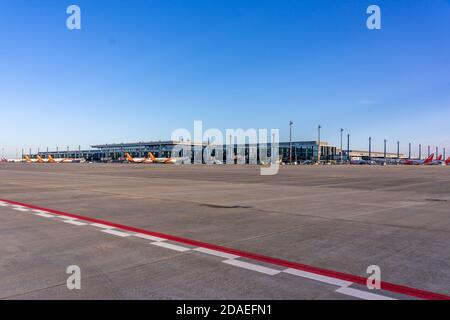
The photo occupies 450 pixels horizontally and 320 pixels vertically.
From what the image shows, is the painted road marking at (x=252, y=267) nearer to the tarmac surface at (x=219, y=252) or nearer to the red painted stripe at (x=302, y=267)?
the tarmac surface at (x=219, y=252)

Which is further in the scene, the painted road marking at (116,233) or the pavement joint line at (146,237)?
the painted road marking at (116,233)

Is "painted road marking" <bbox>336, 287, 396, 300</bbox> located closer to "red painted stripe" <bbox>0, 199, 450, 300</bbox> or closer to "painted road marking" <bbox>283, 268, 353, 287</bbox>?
"painted road marking" <bbox>283, 268, 353, 287</bbox>

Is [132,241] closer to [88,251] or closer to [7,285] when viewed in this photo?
[88,251]

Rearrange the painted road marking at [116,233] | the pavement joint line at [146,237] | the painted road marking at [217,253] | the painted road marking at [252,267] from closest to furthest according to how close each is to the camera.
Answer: the painted road marking at [252,267] < the painted road marking at [217,253] < the pavement joint line at [146,237] < the painted road marking at [116,233]

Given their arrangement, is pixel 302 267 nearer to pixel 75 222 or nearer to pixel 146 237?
pixel 146 237

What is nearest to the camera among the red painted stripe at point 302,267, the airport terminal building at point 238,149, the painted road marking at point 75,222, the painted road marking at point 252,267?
the red painted stripe at point 302,267

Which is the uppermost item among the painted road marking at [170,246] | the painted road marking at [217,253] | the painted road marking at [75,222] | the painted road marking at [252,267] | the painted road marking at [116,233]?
the painted road marking at [252,267]

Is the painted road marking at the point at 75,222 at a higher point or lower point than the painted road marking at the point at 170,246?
lower

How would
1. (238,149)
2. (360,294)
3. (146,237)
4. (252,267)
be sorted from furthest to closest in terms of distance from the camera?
(238,149) < (146,237) < (252,267) < (360,294)

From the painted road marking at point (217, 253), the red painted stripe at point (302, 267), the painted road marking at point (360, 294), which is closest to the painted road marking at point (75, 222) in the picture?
the red painted stripe at point (302, 267)

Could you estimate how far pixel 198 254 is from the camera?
6223mm

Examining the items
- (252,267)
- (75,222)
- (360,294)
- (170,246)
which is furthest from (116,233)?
(360,294)
